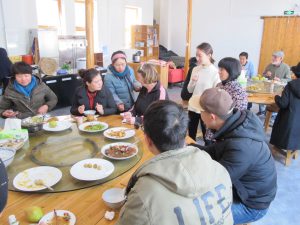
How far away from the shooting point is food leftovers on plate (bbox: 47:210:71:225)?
3.87 ft

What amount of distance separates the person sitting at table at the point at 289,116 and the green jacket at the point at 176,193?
2.56 metres

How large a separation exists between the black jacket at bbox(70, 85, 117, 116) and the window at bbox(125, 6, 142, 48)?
7055 millimetres

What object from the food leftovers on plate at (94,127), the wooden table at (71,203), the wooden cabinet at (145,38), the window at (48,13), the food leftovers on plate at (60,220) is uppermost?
the window at (48,13)

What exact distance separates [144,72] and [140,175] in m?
1.75

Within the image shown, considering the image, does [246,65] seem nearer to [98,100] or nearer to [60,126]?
[98,100]

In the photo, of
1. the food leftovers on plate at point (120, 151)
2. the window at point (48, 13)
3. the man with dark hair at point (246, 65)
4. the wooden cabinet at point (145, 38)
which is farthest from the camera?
the wooden cabinet at point (145, 38)

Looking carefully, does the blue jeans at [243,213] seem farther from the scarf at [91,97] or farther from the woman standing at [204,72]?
the scarf at [91,97]

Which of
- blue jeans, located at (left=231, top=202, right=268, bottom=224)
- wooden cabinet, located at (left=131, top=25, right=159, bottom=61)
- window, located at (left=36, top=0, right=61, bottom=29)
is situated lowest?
blue jeans, located at (left=231, top=202, right=268, bottom=224)

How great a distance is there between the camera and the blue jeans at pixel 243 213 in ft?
5.57

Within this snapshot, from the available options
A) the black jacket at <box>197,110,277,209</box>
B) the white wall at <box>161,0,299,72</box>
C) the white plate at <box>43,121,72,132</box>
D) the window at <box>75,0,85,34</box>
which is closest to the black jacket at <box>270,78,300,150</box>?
the black jacket at <box>197,110,277,209</box>

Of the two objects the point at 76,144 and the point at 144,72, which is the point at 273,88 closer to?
the point at 144,72

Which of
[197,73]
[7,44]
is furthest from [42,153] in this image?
[7,44]

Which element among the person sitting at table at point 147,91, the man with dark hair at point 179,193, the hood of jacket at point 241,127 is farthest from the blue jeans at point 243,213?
the person sitting at table at point 147,91

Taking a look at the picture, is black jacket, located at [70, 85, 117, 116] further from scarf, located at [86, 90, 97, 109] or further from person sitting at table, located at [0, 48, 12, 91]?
person sitting at table, located at [0, 48, 12, 91]
